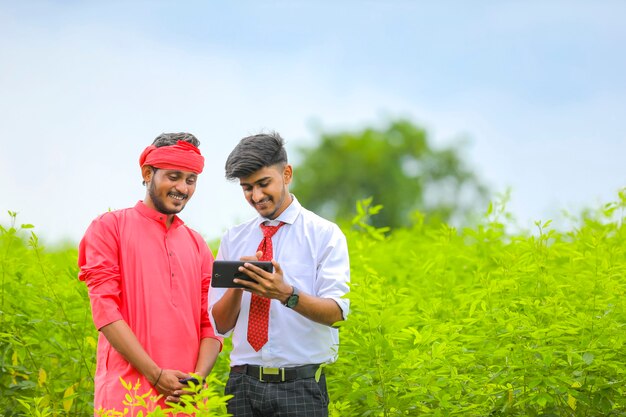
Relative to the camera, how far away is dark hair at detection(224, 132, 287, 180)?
14.8 ft

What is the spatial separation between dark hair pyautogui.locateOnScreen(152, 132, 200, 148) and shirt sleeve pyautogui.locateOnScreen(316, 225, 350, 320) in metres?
0.87

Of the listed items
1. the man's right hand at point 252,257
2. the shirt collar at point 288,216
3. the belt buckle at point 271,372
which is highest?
the shirt collar at point 288,216

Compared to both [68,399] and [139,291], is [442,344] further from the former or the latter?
[68,399]

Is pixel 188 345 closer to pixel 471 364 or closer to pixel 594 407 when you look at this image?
pixel 471 364

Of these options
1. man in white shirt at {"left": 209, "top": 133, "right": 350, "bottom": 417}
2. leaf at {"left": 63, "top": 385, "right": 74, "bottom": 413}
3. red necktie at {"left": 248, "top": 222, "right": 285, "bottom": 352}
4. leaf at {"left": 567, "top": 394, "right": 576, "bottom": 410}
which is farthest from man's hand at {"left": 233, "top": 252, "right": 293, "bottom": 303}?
leaf at {"left": 63, "top": 385, "right": 74, "bottom": 413}

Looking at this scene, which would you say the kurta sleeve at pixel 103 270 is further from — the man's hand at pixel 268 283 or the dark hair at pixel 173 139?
the man's hand at pixel 268 283

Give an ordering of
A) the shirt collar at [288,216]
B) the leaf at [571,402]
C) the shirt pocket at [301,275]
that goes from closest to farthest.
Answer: the shirt pocket at [301,275], the shirt collar at [288,216], the leaf at [571,402]

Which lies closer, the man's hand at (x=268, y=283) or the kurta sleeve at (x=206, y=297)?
the man's hand at (x=268, y=283)

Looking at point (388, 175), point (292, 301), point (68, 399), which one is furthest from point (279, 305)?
point (388, 175)

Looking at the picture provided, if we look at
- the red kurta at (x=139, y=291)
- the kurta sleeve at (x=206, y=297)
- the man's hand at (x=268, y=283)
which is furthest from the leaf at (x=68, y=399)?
the man's hand at (x=268, y=283)

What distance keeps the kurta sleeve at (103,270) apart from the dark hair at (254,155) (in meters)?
0.65

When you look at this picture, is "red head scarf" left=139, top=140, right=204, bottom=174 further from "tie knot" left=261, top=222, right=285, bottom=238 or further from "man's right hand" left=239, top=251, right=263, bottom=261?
"man's right hand" left=239, top=251, right=263, bottom=261

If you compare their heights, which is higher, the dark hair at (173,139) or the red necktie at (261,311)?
the dark hair at (173,139)

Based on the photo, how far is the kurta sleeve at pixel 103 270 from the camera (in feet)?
14.6
